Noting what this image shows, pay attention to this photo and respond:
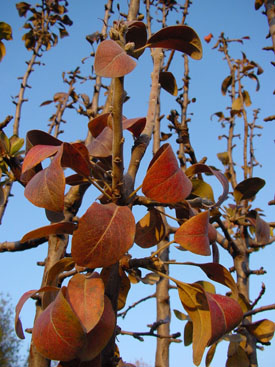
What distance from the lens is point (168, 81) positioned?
946 millimetres

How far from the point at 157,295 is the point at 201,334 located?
1353 millimetres

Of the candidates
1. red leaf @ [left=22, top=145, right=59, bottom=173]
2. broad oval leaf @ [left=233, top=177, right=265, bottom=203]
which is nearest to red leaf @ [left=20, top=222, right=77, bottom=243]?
red leaf @ [left=22, top=145, right=59, bottom=173]

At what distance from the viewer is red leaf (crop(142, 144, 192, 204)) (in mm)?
627

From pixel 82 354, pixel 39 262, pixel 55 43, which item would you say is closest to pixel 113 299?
pixel 82 354

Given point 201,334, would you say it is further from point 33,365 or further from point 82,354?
point 33,365

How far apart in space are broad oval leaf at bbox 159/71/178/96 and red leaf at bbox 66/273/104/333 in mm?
523

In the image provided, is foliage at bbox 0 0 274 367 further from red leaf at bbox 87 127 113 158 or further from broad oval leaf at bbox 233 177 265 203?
broad oval leaf at bbox 233 177 265 203

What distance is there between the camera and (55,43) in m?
3.26

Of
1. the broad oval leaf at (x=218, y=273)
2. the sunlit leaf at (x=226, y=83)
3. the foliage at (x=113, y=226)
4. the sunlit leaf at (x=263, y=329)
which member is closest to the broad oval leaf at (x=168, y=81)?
the foliage at (x=113, y=226)

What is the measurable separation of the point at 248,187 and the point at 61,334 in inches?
33.4

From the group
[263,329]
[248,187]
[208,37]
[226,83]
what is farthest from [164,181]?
[208,37]

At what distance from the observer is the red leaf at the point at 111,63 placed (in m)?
0.58

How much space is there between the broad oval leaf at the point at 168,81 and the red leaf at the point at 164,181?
35cm

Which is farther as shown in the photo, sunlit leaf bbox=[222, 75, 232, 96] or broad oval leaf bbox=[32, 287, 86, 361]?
sunlit leaf bbox=[222, 75, 232, 96]
